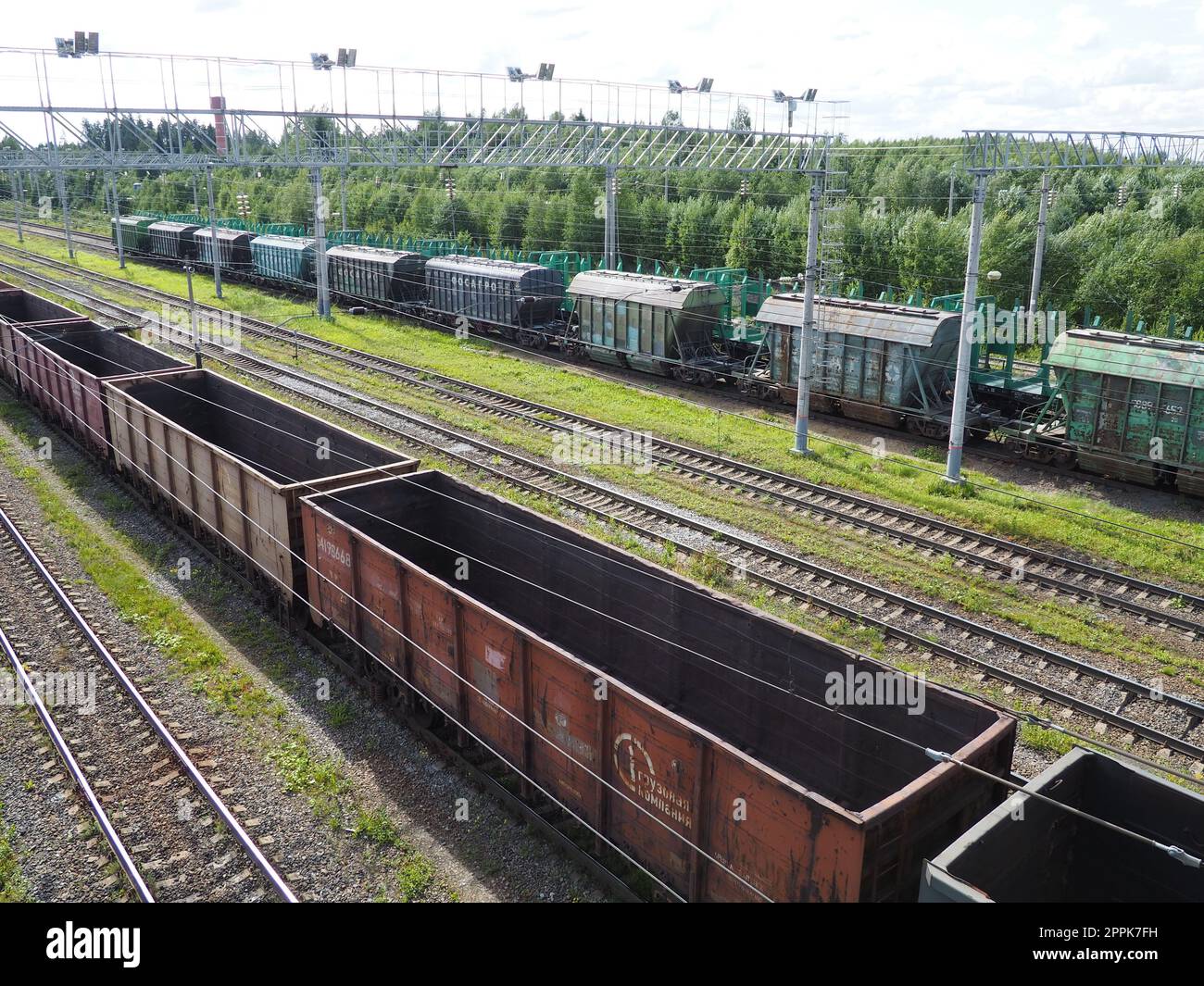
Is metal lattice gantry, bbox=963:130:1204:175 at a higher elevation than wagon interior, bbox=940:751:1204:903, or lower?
higher

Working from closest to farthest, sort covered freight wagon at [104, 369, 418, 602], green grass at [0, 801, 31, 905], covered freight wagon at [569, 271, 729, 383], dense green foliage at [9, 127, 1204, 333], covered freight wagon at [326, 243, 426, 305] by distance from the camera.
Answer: green grass at [0, 801, 31, 905], covered freight wagon at [104, 369, 418, 602], covered freight wagon at [569, 271, 729, 383], dense green foliage at [9, 127, 1204, 333], covered freight wagon at [326, 243, 426, 305]

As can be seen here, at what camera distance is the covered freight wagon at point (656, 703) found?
6980 millimetres

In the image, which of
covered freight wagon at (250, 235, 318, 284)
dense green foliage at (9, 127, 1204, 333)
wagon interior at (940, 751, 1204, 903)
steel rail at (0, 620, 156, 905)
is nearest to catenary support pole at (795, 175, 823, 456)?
dense green foliage at (9, 127, 1204, 333)

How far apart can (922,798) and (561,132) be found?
34143 mm

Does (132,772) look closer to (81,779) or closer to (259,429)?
(81,779)

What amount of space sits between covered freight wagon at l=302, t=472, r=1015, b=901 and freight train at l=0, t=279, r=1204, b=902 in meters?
0.02

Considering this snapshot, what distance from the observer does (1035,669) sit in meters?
12.7

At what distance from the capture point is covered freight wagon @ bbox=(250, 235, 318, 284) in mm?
45375

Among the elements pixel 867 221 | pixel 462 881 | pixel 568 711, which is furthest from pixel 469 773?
pixel 867 221

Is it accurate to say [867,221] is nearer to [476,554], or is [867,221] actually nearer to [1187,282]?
[1187,282]

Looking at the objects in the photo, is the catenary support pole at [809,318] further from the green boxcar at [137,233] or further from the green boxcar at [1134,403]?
the green boxcar at [137,233]

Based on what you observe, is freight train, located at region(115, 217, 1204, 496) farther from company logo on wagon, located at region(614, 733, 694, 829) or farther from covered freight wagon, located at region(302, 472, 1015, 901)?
company logo on wagon, located at region(614, 733, 694, 829)

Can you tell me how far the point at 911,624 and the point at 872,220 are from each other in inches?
1353

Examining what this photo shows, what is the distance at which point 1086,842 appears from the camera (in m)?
7.00
